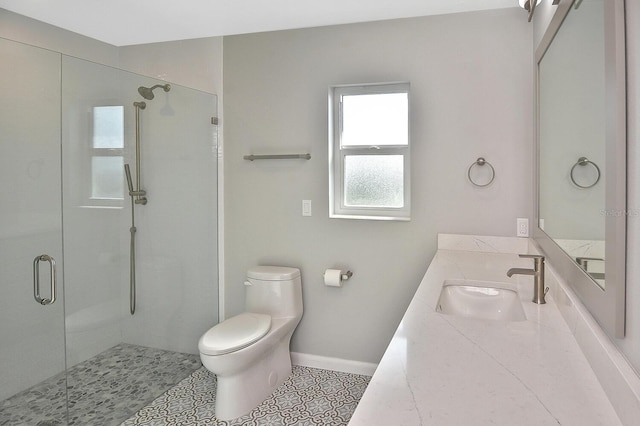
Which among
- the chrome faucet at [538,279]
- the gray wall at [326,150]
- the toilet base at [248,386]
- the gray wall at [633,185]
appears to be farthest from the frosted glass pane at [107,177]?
the gray wall at [633,185]

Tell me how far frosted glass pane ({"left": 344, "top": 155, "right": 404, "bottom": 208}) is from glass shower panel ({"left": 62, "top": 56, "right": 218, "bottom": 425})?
968 millimetres

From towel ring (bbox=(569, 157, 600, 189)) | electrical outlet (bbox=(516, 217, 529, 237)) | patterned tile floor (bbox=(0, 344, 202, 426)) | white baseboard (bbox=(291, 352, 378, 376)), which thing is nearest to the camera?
towel ring (bbox=(569, 157, 600, 189))

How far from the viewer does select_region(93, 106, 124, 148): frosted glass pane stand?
2441mm

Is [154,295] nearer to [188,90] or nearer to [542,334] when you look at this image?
[188,90]

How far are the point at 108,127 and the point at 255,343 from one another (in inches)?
59.1

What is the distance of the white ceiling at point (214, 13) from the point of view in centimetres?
244

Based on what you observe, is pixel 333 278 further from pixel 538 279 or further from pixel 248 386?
pixel 538 279

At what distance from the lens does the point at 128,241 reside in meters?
2.70

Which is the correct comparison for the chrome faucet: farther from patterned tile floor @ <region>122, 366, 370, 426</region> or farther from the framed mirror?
patterned tile floor @ <region>122, 366, 370, 426</region>

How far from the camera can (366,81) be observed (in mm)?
2703

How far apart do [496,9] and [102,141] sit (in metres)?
2.37

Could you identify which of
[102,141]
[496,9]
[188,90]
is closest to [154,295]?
[102,141]

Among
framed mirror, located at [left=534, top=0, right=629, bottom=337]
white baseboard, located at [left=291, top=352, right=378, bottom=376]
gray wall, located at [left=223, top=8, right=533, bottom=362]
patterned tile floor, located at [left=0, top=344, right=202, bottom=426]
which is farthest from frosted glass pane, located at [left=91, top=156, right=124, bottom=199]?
framed mirror, located at [left=534, top=0, right=629, bottom=337]

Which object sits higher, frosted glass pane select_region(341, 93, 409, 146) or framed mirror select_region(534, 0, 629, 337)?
frosted glass pane select_region(341, 93, 409, 146)
